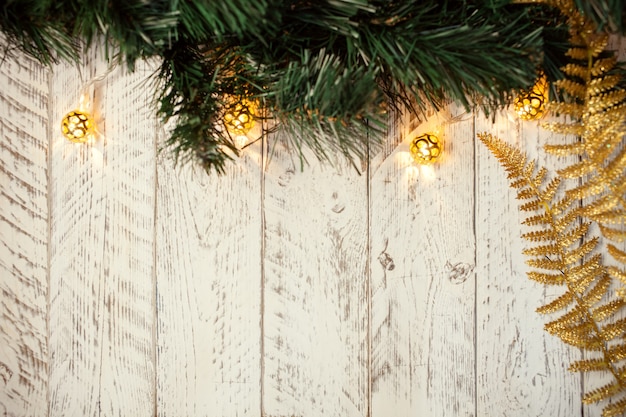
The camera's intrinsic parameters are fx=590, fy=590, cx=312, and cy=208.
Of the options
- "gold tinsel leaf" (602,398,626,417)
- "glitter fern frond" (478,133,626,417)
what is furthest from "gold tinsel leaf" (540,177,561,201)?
"gold tinsel leaf" (602,398,626,417)

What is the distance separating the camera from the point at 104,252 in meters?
1.04

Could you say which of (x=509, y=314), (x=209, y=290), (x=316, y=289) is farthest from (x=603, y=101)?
(x=209, y=290)

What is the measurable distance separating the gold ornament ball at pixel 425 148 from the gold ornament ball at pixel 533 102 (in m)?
0.14

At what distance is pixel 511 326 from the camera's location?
3.24 feet

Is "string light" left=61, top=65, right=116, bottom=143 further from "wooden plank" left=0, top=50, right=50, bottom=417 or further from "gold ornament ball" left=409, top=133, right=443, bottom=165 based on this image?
"gold ornament ball" left=409, top=133, right=443, bottom=165

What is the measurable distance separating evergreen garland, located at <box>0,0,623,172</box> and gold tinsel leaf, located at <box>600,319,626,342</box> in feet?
1.29

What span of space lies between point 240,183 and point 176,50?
26cm

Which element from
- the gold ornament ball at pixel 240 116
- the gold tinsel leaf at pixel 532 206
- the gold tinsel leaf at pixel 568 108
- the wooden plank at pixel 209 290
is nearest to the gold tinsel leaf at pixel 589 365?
the gold tinsel leaf at pixel 532 206

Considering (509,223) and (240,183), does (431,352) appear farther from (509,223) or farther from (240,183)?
(240,183)

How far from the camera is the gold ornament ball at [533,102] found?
3.08 ft

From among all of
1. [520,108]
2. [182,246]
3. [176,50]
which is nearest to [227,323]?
[182,246]

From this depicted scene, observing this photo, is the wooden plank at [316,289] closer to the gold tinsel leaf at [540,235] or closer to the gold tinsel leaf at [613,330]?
the gold tinsel leaf at [540,235]

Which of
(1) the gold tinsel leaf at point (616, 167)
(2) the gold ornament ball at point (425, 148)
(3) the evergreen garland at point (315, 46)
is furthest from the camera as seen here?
(2) the gold ornament ball at point (425, 148)

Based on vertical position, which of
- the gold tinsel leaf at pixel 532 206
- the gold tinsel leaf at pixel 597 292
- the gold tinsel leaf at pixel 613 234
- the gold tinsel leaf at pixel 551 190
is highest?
the gold tinsel leaf at pixel 551 190
